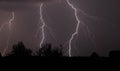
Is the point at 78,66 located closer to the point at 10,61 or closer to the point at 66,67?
the point at 66,67

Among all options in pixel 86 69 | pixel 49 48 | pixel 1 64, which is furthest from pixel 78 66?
pixel 49 48

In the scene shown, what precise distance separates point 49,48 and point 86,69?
4406 centimetres

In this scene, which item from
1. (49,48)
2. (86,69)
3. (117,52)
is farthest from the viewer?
(49,48)

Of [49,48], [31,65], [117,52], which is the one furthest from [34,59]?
[49,48]

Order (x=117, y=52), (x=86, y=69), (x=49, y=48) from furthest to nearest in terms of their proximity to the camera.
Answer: (x=49, y=48), (x=117, y=52), (x=86, y=69)

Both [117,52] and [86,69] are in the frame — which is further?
[117,52]

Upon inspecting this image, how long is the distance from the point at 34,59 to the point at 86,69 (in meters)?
3.17

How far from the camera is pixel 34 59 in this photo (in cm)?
2280

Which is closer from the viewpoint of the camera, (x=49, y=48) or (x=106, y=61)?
(x=106, y=61)

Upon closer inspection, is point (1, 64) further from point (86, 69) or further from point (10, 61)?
point (86, 69)

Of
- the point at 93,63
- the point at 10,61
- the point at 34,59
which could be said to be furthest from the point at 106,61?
the point at 10,61

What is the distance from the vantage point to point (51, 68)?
22250 mm

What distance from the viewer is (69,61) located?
22719 millimetres

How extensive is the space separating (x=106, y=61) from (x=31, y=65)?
14.4 feet
